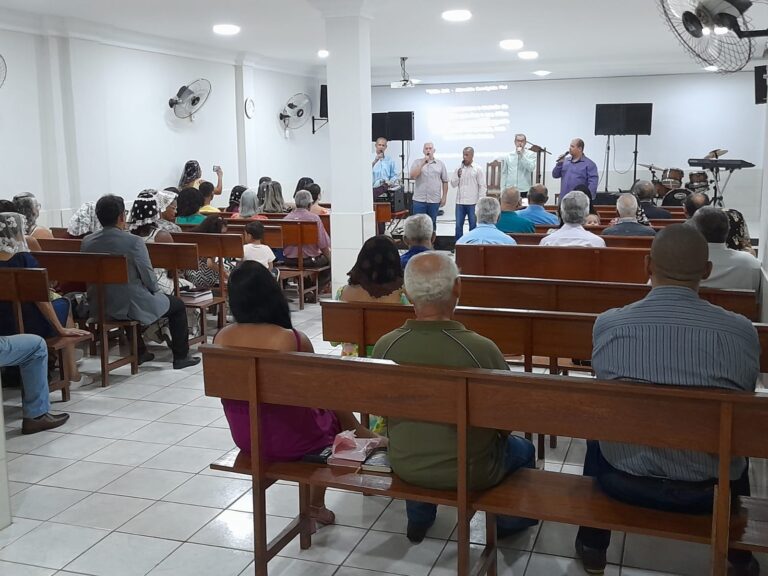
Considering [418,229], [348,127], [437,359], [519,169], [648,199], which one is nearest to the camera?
[437,359]

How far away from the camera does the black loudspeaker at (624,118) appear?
12953 millimetres

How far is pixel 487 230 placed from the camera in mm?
5254

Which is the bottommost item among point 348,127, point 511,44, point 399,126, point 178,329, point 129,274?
point 178,329

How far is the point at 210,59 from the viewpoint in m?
10.6

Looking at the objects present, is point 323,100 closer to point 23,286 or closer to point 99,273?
point 99,273

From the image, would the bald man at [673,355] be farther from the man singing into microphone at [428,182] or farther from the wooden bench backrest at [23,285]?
the man singing into microphone at [428,182]

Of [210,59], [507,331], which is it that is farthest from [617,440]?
[210,59]

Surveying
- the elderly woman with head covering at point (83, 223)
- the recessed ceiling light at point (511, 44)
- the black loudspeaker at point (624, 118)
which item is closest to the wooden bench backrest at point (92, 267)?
the elderly woman with head covering at point (83, 223)

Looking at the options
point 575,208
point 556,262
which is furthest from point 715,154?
point 556,262

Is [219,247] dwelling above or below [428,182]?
below

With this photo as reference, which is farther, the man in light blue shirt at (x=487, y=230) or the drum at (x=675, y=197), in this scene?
the drum at (x=675, y=197)

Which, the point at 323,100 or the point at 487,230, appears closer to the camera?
the point at 487,230

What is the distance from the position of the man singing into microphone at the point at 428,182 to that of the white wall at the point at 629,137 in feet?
15.9

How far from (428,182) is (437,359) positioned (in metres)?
7.94
